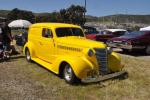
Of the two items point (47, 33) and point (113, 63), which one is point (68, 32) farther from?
point (113, 63)

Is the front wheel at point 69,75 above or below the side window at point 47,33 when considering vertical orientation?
below

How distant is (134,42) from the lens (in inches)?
757

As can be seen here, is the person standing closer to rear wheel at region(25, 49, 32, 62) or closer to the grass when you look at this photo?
rear wheel at region(25, 49, 32, 62)

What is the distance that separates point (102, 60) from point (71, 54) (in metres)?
1.13

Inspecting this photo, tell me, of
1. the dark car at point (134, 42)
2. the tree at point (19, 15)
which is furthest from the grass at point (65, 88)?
the tree at point (19, 15)

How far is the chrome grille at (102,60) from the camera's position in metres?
10.2

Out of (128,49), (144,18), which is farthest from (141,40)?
(144,18)

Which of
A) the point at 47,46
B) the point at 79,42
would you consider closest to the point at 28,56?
the point at 47,46

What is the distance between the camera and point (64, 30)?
12.1 m

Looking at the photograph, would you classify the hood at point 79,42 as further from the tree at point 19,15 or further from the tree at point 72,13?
the tree at point 19,15

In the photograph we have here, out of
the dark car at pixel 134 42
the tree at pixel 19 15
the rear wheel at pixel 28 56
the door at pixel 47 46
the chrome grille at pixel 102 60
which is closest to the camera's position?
the chrome grille at pixel 102 60

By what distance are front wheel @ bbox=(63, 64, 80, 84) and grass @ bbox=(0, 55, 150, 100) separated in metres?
0.16

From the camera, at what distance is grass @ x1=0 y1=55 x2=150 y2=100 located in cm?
877

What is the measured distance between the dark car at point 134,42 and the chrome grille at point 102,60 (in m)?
8.96
